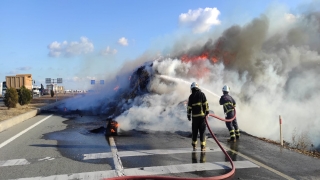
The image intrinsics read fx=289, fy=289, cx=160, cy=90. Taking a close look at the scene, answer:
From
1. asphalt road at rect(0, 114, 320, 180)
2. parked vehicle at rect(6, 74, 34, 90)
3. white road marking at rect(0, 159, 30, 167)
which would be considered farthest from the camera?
parked vehicle at rect(6, 74, 34, 90)

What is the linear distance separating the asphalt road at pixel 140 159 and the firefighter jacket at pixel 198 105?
950 millimetres

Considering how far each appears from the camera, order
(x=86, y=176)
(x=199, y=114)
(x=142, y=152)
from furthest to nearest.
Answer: (x=199, y=114)
(x=142, y=152)
(x=86, y=176)

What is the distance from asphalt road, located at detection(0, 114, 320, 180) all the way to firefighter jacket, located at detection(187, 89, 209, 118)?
0.95 meters

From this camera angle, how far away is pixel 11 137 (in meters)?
9.76

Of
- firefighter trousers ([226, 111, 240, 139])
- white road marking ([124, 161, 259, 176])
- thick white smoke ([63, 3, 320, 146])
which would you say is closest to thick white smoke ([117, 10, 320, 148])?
thick white smoke ([63, 3, 320, 146])

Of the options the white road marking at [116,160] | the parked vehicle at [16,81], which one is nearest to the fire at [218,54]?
the white road marking at [116,160]

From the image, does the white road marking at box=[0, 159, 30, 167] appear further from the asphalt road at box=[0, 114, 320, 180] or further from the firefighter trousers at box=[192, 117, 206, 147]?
the firefighter trousers at box=[192, 117, 206, 147]

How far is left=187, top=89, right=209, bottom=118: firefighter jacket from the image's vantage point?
24.1 feet

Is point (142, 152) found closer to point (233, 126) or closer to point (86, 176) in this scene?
point (86, 176)

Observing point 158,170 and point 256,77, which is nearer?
point 158,170

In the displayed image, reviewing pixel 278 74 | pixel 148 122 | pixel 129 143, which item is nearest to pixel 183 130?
pixel 148 122

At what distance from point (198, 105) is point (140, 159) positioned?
81.1 inches

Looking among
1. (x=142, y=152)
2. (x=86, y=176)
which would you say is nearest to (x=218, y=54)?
(x=142, y=152)

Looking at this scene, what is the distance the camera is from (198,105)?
24.1 ft
